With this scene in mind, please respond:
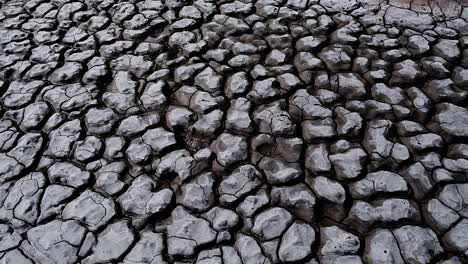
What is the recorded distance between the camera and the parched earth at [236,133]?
1.27 m

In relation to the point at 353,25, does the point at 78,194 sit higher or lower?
lower

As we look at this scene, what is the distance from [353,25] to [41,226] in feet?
4.83

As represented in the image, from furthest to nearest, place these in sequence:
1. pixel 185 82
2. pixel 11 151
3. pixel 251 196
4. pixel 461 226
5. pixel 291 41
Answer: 1. pixel 291 41
2. pixel 185 82
3. pixel 11 151
4. pixel 251 196
5. pixel 461 226

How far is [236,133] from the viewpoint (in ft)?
5.05

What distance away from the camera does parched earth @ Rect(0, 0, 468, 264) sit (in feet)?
4.16

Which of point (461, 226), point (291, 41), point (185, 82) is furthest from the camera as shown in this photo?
point (291, 41)

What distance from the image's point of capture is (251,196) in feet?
4.45

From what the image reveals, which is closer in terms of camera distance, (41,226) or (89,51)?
(41,226)

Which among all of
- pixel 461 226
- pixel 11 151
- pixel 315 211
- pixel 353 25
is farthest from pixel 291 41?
pixel 11 151

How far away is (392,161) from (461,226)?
11.1 inches

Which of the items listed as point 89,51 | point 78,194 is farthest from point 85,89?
point 78,194

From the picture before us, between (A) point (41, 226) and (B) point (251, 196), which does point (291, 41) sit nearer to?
(B) point (251, 196)

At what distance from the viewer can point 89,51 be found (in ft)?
6.26

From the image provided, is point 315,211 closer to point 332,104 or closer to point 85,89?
point 332,104
